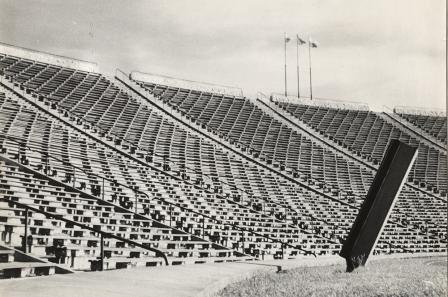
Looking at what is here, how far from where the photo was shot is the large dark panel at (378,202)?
1038 cm

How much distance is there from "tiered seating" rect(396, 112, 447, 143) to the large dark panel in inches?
1253

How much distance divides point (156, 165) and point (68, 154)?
527 centimetres

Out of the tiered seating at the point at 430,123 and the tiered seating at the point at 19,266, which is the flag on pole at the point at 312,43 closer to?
the tiered seating at the point at 430,123

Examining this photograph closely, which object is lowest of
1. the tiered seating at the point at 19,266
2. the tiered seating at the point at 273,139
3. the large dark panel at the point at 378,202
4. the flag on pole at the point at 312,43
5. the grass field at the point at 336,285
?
the grass field at the point at 336,285

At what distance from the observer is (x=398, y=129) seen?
4078 centimetres

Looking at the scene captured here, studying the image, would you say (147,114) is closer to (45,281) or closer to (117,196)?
(117,196)

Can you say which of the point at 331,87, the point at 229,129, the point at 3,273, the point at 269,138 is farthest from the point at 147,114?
the point at 3,273

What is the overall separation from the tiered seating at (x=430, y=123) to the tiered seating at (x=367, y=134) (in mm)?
2372

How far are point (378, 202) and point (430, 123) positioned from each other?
35.3 meters

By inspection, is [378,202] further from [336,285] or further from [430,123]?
[430,123]

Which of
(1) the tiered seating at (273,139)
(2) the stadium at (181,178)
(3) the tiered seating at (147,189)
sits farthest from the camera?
(1) the tiered seating at (273,139)

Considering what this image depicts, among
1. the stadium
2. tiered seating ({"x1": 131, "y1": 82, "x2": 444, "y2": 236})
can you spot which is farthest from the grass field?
tiered seating ({"x1": 131, "y1": 82, "x2": 444, "y2": 236})

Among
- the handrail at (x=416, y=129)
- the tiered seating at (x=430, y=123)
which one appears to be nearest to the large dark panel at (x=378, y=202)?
the handrail at (x=416, y=129)

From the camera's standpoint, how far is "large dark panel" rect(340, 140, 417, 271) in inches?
409
